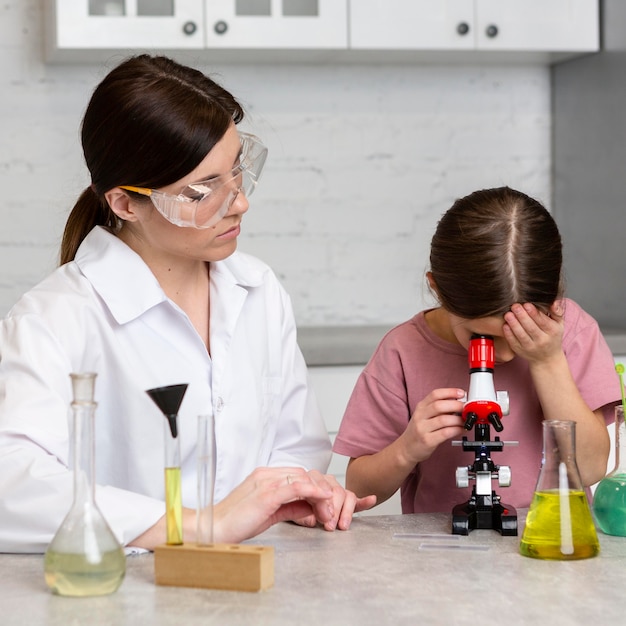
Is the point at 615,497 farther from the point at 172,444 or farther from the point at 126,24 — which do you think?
the point at 126,24

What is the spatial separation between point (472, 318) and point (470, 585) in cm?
60

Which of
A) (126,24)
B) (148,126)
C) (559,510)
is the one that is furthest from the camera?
(126,24)

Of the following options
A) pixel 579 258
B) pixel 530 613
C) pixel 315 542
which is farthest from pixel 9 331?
pixel 579 258

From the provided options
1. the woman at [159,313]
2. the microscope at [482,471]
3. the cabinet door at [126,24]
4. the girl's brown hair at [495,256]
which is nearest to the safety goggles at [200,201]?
the woman at [159,313]

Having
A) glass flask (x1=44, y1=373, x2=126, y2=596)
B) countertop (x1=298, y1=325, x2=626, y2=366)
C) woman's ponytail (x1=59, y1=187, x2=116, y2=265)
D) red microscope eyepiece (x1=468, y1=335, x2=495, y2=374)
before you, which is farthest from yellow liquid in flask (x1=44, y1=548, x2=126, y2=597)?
countertop (x1=298, y1=325, x2=626, y2=366)

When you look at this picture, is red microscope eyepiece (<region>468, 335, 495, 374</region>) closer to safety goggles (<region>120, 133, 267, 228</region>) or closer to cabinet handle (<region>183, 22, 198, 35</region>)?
safety goggles (<region>120, 133, 267, 228</region>)

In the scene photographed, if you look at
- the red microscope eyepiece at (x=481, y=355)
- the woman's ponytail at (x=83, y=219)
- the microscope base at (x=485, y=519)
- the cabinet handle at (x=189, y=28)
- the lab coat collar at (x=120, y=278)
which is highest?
the cabinet handle at (x=189, y=28)

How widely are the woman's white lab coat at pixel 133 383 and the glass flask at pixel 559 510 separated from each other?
50 cm

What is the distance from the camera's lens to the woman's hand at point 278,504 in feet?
4.49

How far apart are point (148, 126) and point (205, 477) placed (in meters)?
0.68

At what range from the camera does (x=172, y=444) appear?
3.86 ft

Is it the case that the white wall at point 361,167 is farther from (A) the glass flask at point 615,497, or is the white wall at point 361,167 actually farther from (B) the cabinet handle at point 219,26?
(A) the glass flask at point 615,497

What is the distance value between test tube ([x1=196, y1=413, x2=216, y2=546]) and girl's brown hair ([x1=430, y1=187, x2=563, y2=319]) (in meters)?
0.64

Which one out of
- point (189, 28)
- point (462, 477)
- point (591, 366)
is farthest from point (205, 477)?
point (189, 28)
